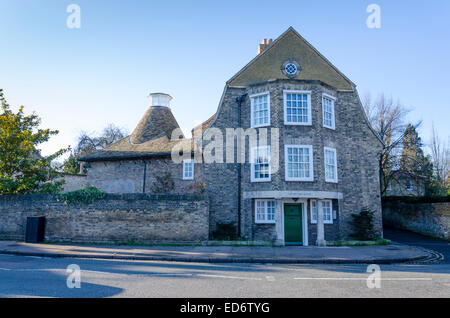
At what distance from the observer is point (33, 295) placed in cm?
600

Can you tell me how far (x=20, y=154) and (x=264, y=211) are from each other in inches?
545

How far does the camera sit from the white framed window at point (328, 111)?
1717cm

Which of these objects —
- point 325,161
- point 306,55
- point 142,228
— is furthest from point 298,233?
point 306,55

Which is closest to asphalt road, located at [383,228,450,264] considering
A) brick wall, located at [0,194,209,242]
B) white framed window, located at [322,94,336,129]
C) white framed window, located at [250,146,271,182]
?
white framed window, located at [322,94,336,129]

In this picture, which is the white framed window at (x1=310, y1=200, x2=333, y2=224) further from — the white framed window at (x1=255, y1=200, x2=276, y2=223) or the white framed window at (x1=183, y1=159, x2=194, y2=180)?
the white framed window at (x1=183, y1=159, x2=194, y2=180)

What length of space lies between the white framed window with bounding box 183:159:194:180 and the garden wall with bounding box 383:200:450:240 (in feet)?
53.4

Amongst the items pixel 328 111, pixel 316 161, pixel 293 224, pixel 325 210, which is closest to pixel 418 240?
pixel 325 210

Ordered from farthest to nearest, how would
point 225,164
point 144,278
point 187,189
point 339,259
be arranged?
point 187,189, point 225,164, point 339,259, point 144,278

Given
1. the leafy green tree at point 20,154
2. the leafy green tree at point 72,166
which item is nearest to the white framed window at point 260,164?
the leafy green tree at point 20,154

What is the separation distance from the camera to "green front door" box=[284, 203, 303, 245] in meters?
16.2

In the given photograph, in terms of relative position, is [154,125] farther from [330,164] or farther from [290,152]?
[330,164]

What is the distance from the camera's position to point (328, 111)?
57.3 ft
